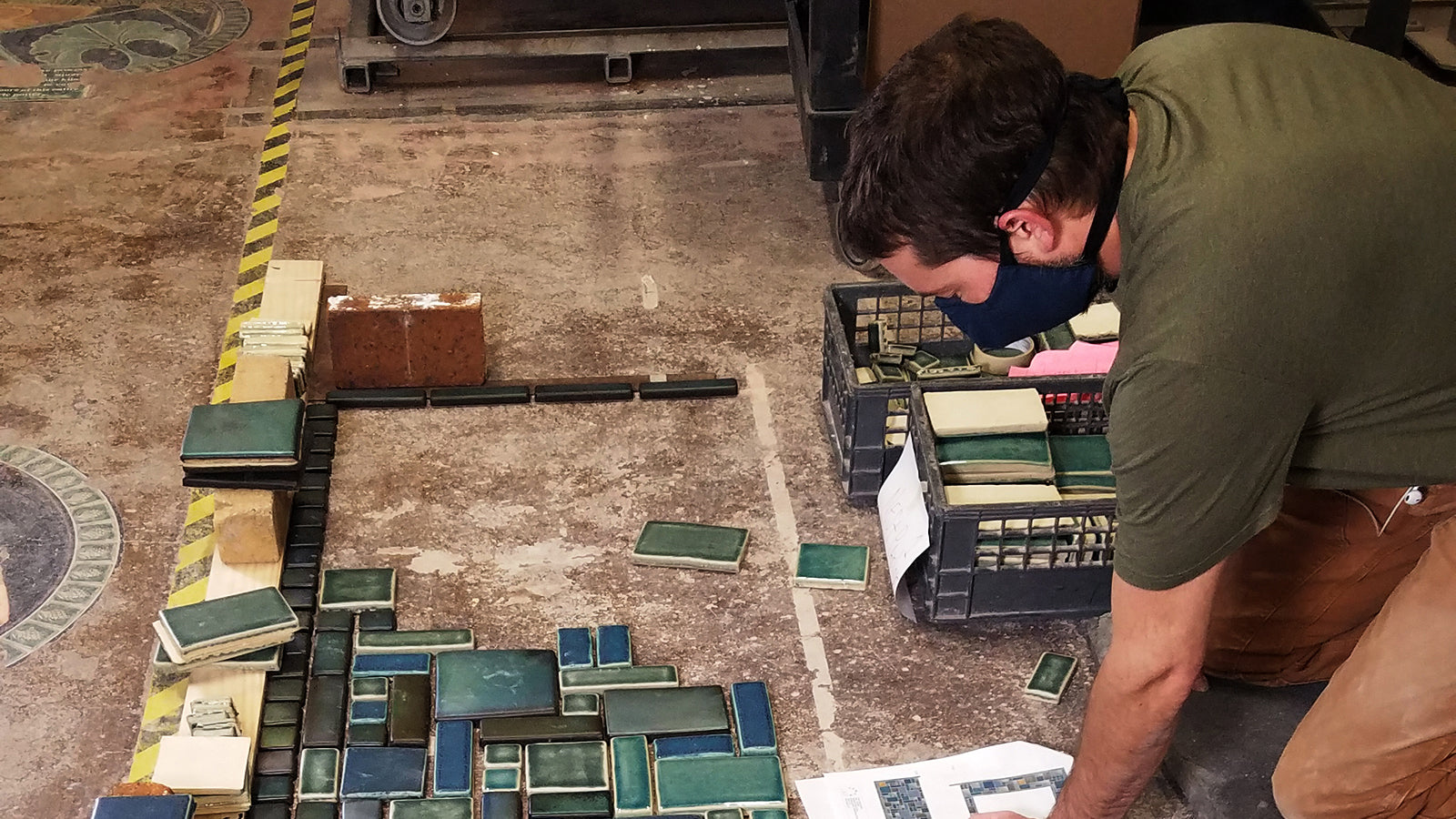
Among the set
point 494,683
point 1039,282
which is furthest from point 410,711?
point 1039,282

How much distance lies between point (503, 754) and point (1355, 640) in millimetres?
1990

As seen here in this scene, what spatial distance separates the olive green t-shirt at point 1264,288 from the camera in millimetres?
2141

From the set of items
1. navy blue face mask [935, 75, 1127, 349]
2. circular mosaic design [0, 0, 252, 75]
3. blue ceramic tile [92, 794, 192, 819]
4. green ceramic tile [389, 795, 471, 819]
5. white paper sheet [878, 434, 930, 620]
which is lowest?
circular mosaic design [0, 0, 252, 75]

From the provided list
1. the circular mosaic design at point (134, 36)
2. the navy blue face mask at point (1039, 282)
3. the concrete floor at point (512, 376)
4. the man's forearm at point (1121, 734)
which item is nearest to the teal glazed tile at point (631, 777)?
the concrete floor at point (512, 376)

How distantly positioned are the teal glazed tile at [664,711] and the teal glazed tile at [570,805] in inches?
7.1

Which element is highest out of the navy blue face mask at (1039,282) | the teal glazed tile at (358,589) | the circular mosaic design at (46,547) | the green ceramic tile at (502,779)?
the navy blue face mask at (1039,282)

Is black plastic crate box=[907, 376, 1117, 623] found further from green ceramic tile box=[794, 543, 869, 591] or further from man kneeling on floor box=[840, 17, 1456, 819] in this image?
man kneeling on floor box=[840, 17, 1456, 819]

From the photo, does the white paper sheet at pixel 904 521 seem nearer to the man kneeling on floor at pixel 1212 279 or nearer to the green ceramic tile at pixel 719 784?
the green ceramic tile at pixel 719 784

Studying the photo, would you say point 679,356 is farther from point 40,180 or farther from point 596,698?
point 40,180

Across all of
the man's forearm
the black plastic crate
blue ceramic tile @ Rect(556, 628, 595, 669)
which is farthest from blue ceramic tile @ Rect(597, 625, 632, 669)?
the man's forearm

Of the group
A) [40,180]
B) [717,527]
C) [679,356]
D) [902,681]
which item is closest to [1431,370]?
[902,681]

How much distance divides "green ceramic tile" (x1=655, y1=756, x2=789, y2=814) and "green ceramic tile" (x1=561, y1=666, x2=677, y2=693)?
0.76ft

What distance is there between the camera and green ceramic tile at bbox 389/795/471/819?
3.01 metres

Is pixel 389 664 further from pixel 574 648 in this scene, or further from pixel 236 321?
pixel 236 321
